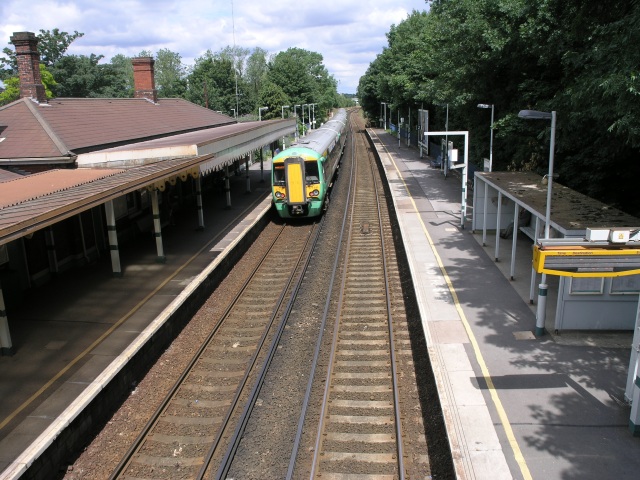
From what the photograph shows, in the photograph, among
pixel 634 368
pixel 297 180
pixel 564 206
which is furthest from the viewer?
pixel 297 180

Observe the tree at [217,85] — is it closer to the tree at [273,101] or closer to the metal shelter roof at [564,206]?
the tree at [273,101]

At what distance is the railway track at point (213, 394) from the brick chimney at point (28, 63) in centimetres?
1000

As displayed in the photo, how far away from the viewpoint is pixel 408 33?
51.3m

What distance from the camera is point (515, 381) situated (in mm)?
8930

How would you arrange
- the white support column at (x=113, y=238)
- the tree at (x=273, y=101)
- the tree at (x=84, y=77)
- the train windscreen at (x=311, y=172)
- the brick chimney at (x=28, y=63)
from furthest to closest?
1. the tree at (x=84, y=77)
2. the tree at (x=273, y=101)
3. the train windscreen at (x=311, y=172)
4. the brick chimney at (x=28, y=63)
5. the white support column at (x=113, y=238)

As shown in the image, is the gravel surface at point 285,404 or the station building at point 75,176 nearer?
the gravel surface at point 285,404

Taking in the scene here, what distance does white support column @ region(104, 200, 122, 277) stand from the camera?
546 inches

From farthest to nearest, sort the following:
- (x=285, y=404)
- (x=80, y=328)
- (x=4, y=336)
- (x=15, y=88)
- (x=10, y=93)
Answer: (x=15, y=88)
(x=10, y=93)
(x=80, y=328)
(x=4, y=336)
(x=285, y=404)

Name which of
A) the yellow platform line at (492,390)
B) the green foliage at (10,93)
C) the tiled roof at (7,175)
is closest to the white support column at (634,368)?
the yellow platform line at (492,390)

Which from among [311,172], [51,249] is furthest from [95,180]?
[311,172]

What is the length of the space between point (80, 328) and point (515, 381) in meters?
8.29

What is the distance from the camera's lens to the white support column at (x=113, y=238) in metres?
13.9

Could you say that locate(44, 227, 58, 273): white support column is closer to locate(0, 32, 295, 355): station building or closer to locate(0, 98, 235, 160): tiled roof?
locate(0, 32, 295, 355): station building

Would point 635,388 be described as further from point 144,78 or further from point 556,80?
point 144,78
